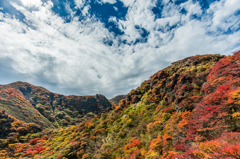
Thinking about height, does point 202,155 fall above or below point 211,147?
below

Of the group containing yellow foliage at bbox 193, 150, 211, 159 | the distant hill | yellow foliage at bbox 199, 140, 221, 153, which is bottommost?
yellow foliage at bbox 193, 150, 211, 159

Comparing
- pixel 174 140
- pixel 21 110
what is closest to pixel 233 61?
pixel 174 140

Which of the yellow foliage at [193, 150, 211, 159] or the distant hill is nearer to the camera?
the yellow foliage at [193, 150, 211, 159]

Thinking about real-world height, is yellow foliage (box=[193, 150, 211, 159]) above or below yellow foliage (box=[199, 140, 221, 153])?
below

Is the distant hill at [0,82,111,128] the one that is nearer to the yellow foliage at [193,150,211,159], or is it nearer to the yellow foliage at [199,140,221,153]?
the yellow foliage at [193,150,211,159]

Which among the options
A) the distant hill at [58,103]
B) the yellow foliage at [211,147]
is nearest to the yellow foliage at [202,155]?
the yellow foliage at [211,147]

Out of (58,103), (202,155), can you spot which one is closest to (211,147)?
(202,155)

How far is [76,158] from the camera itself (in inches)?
705

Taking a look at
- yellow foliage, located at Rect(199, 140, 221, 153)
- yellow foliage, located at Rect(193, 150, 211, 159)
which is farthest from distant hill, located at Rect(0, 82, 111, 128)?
yellow foliage, located at Rect(199, 140, 221, 153)

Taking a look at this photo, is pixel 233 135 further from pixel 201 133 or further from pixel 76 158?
pixel 76 158

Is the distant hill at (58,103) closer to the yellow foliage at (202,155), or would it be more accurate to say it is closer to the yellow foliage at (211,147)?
the yellow foliage at (202,155)

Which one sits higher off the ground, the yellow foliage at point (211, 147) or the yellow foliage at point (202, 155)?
the yellow foliage at point (211, 147)

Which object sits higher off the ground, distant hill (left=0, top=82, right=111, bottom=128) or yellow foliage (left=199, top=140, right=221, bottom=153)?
distant hill (left=0, top=82, right=111, bottom=128)

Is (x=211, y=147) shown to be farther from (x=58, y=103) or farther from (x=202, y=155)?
(x=58, y=103)
